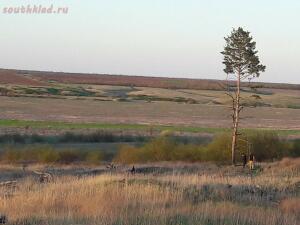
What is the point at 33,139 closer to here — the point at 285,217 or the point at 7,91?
the point at 285,217

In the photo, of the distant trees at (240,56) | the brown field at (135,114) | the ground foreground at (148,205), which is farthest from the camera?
the brown field at (135,114)

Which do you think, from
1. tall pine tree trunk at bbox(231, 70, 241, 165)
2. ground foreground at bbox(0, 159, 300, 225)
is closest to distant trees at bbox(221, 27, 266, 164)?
tall pine tree trunk at bbox(231, 70, 241, 165)

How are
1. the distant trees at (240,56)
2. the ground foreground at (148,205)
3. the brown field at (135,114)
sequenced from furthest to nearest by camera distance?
the brown field at (135,114) → the distant trees at (240,56) → the ground foreground at (148,205)

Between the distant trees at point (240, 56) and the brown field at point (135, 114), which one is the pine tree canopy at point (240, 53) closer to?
the distant trees at point (240, 56)

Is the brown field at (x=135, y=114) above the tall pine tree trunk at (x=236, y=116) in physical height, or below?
below

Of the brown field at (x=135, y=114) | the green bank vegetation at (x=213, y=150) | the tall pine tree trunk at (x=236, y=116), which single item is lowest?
the brown field at (x=135, y=114)

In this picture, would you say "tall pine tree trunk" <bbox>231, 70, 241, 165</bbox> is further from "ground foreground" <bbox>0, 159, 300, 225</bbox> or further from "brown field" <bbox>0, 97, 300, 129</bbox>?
"brown field" <bbox>0, 97, 300, 129</bbox>

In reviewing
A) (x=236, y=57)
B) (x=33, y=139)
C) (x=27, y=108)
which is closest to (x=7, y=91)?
(x=27, y=108)

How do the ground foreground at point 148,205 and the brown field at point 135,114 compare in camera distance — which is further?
the brown field at point 135,114

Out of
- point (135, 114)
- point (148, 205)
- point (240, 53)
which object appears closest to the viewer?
point (148, 205)

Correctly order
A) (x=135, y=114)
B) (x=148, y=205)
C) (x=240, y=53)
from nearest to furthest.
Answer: (x=148, y=205)
(x=240, y=53)
(x=135, y=114)

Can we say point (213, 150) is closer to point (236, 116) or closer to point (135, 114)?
point (236, 116)

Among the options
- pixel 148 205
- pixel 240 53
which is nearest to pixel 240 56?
pixel 240 53

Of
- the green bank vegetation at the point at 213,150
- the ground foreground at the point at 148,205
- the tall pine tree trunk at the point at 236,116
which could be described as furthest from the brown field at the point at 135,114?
the ground foreground at the point at 148,205
